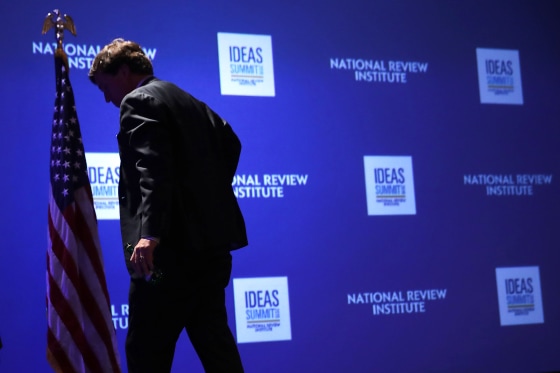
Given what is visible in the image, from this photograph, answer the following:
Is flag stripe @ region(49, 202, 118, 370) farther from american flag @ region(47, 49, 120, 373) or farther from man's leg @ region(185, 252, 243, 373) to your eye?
man's leg @ region(185, 252, 243, 373)

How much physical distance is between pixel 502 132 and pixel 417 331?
1297 millimetres

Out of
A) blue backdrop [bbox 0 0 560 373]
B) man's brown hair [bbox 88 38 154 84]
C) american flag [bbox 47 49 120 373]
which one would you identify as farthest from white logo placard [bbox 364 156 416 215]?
man's brown hair [bbox 88 38 154 84]

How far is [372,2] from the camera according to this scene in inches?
209

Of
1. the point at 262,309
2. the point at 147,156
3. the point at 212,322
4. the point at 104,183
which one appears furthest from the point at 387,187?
the point at 147,156

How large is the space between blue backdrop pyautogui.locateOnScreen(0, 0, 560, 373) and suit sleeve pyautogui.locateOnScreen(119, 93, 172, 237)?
1569 mm

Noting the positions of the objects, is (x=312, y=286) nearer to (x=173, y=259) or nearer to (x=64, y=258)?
(x=64, y=258)

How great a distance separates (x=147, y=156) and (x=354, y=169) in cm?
235

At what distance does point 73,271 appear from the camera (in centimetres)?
359

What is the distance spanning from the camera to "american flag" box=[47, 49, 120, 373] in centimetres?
355

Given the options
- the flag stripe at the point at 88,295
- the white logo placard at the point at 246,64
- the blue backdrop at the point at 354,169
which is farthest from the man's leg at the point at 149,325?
the white logo placard at the point at 246,64

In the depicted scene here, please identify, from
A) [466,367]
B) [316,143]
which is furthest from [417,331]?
[316,143]

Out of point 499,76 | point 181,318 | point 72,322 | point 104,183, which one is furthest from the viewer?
point 499,76

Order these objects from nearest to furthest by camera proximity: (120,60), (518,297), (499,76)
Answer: (120,60), (518,297), (499,76)

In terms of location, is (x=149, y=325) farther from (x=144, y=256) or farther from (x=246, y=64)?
(x=246, y=64)
